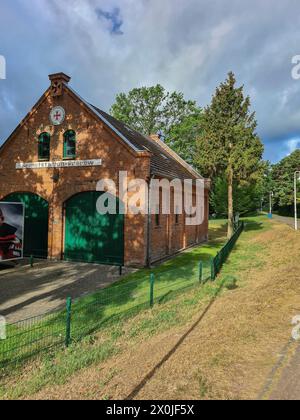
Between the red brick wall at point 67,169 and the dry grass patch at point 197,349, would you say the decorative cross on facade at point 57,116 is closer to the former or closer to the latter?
the red brick wall at point 67,169

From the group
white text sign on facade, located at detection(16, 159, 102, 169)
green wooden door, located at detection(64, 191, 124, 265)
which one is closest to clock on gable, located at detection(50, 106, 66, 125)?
white text sign on facade, located at detection(16, 159, 102, 169)

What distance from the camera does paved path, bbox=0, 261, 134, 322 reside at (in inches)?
373

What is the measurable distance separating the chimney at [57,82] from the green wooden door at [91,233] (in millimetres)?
5961

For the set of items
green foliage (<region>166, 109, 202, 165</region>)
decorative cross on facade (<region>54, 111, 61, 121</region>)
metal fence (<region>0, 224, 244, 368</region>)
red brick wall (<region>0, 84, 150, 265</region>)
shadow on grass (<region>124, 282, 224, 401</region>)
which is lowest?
shadow on grass (<region>124, 282, 224, 401</region>)

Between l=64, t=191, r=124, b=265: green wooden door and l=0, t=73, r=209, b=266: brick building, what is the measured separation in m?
0.05

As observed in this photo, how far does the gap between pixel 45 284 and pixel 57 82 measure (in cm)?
1151

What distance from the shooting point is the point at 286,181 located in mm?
75125

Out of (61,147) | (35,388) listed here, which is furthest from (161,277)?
(61,147)

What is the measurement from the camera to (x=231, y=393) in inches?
198

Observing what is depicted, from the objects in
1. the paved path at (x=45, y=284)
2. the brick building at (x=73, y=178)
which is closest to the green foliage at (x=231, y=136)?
the brick building at (x=73, y=178)

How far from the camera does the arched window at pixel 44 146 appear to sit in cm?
1844

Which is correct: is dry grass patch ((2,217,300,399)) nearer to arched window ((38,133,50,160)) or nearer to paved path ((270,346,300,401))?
paved path ((270,346,300,401))

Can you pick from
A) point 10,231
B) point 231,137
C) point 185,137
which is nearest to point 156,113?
point 185,137

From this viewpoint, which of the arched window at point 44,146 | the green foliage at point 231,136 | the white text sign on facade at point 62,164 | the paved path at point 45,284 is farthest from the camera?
the green foliage at point 231,136
